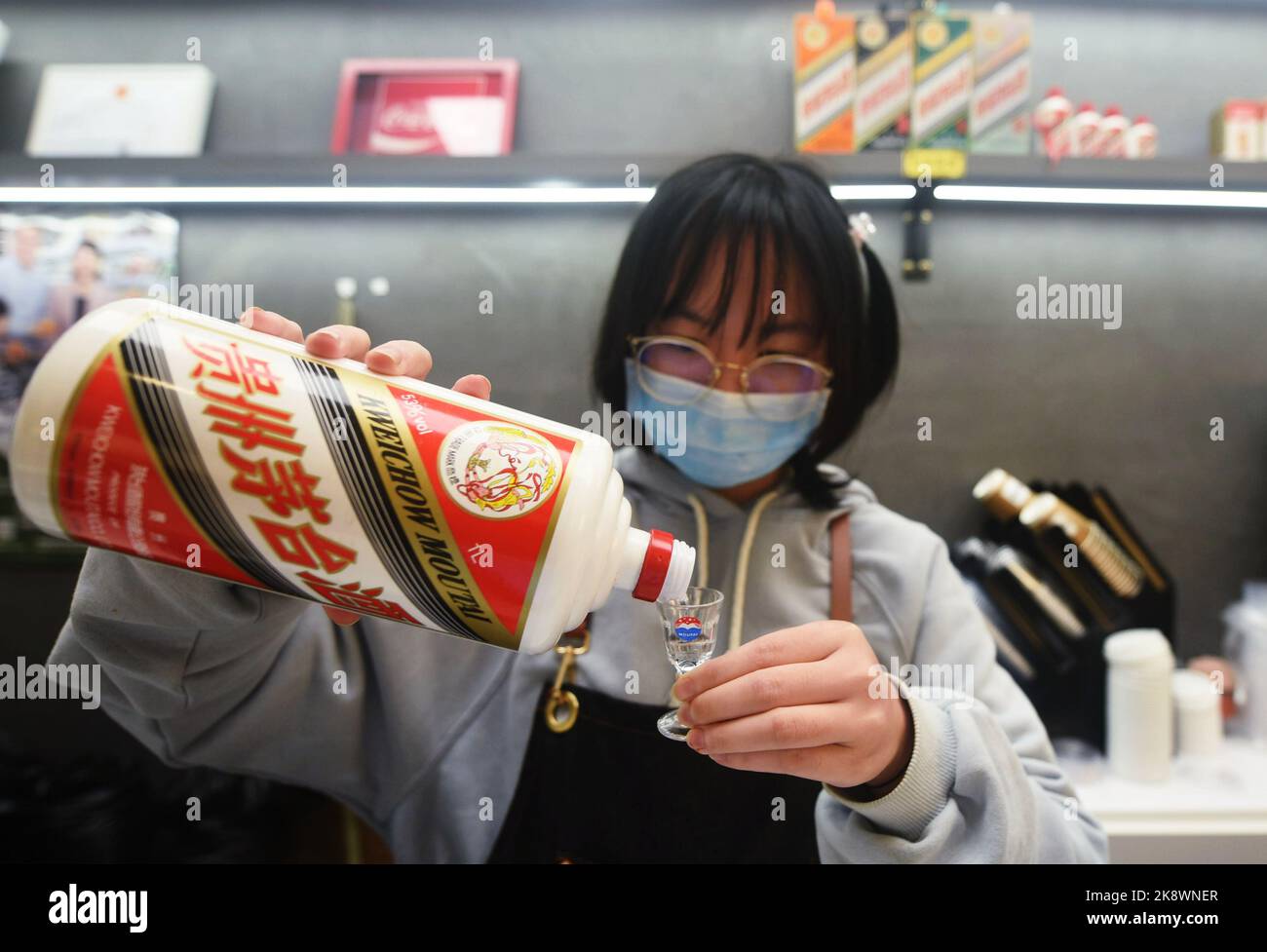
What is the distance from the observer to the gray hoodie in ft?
2.13

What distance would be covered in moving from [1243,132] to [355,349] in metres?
1.67

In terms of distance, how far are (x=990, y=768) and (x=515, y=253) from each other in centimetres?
121

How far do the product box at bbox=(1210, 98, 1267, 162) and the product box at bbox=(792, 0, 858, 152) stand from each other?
723 millimetres

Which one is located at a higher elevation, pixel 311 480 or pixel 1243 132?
pixel 1243 132

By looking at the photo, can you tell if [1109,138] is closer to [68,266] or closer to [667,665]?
[667,665]

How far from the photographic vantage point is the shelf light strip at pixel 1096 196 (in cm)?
129

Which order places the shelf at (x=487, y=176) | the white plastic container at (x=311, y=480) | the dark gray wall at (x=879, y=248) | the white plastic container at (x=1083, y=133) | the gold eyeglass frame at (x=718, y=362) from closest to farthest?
the white plastic container at (x=311, y=480), the gold eyeglass frame at (x=718, y=362), the shelf at (x=487, y=176), the white plastic container at (x=1083, y=133), the dark gray wall at (x=879, y=248)

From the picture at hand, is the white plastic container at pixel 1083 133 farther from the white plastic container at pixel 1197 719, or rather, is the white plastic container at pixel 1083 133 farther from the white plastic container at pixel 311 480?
the white plastic container at pixel 311 480

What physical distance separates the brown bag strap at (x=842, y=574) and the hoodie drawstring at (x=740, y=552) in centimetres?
9

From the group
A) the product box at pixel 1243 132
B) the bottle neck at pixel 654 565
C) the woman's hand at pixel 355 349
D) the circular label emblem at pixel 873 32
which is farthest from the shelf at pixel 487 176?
the bottle neck at pixel 654 565

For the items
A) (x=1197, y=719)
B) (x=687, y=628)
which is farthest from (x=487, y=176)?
(x=1197, y=719)

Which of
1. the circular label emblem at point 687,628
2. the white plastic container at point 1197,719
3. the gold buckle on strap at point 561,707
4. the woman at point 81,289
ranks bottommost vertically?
the white plastic container at point 1197,719

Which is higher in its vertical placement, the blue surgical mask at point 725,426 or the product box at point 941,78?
the product box at point 941,78

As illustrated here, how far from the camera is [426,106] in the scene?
1.40 meters
